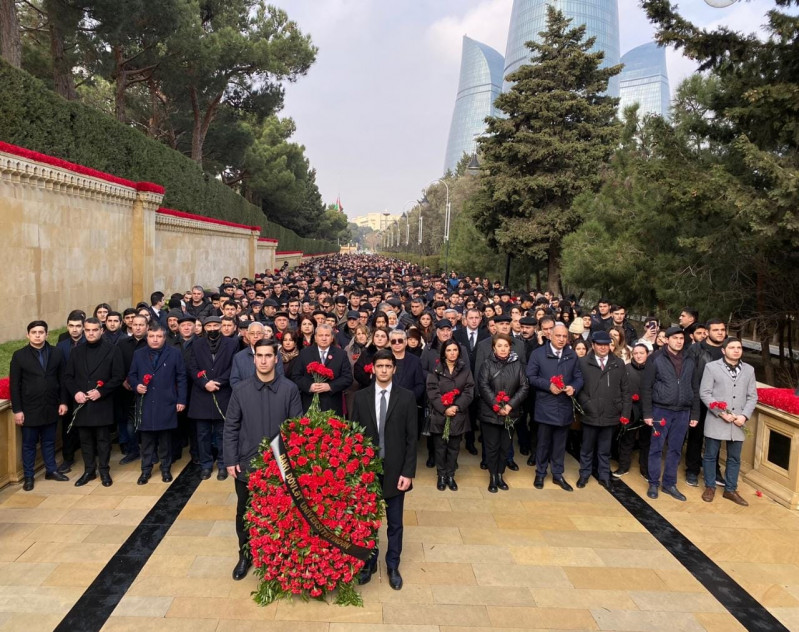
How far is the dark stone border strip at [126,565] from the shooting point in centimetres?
399

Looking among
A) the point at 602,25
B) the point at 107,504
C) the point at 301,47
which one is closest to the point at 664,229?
the point at 107,504

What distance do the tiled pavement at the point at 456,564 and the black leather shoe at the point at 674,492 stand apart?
84 mm

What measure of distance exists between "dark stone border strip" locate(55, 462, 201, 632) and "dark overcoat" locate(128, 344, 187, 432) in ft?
2.31

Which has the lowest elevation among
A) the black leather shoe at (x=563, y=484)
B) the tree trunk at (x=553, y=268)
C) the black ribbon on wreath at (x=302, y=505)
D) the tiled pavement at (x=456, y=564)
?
the tiled pavement at (x=456, y=564)

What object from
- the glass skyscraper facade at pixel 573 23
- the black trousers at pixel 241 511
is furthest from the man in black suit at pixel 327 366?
the glass skyscraper facade at pixel 573 23

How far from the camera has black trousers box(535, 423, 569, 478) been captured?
22.2 feet

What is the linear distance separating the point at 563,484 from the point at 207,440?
4.19 m

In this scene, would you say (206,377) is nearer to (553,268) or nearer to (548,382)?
(548,382)

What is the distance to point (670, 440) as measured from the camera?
21.8 feet

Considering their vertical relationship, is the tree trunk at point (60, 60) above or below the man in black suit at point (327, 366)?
above

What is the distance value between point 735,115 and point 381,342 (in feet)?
22.6

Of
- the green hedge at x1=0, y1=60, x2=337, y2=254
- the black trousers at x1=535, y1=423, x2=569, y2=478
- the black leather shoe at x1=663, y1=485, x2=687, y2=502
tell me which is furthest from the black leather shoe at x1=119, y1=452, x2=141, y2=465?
the green hedge at x1=0, y1=60, x2=337, y2=254

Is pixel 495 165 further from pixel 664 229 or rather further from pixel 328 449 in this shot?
pixel 328 449

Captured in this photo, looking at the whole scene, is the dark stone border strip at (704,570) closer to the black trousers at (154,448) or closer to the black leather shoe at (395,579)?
the black leather shoe at (395,579)
